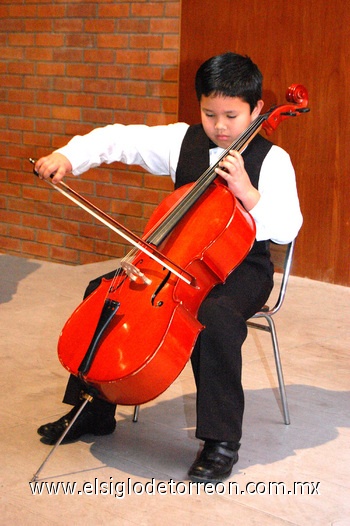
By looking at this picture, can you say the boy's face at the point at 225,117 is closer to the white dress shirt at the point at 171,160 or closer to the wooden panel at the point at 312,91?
the white dress shirt at the point at 171,160

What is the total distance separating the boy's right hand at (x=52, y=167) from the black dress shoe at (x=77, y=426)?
0.58 metres

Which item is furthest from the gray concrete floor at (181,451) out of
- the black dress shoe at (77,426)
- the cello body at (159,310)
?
the cello body at (159,310)

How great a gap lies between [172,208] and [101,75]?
261cm

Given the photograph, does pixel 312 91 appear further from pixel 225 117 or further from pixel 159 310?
pixel 159 310

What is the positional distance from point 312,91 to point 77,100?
1.41 metres

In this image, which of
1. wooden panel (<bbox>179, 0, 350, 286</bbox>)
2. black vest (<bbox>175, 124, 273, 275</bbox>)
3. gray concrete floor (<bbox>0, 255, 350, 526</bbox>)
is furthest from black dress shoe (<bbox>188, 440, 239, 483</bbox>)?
wooden panel (<bbox>179, 0, 350, 286</bbox>)

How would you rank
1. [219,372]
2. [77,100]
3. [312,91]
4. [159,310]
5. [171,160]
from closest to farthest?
1. [159,310]
2. [219,372]
3. [171,160]
4. [312,91]
5. [77,100]

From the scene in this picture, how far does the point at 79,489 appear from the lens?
1.87 m

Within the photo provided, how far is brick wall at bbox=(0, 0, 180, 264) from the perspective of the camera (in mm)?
4227

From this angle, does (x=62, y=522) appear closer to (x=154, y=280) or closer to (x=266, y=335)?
(x=154, y=280)

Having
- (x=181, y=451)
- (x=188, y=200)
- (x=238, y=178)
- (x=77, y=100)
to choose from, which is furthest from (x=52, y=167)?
(x=77, y=100)

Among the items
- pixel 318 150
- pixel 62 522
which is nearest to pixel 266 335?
pixel 318 150

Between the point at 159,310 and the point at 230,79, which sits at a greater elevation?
the point at 230,79

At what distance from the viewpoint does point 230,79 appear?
81.6 inches
